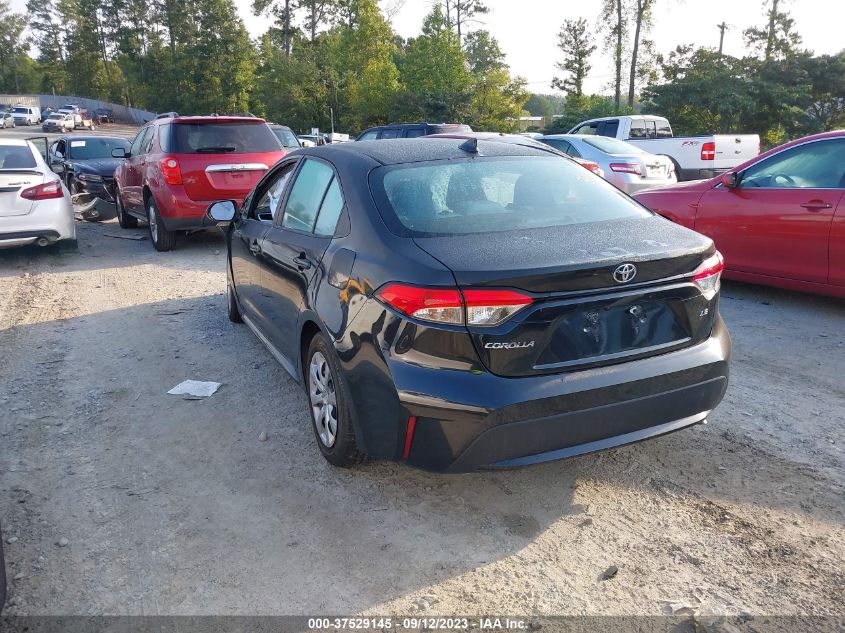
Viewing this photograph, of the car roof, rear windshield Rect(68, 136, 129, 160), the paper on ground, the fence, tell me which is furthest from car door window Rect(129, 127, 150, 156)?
the fence

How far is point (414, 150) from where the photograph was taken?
397cm

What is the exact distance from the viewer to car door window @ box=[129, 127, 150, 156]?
34.9 feet

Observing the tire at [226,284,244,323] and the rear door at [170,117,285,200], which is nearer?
the tire at [226,284,244,323]

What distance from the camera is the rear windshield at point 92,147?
15266 mm

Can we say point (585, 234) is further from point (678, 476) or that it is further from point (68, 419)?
point (68, 419)

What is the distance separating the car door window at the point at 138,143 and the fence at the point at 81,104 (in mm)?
67784

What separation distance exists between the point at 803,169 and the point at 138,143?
9130 mm

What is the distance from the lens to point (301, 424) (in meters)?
4.25

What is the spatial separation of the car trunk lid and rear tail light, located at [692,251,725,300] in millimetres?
36

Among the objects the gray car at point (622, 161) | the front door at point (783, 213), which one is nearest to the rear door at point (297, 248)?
the front door at point (783, 213)

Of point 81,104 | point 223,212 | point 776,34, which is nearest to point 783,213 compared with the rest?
point 223,212

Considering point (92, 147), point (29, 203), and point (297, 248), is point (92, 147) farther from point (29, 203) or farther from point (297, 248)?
point (297, 248)

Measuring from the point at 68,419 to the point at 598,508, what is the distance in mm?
3233

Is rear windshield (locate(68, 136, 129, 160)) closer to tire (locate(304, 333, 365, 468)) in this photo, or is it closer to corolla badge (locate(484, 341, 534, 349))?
tire (locate(304, 333, 365, 468))
